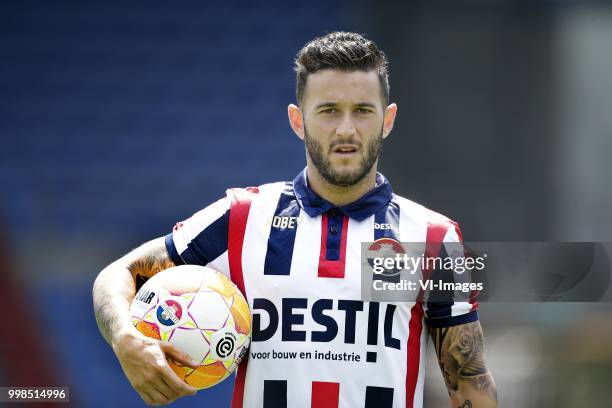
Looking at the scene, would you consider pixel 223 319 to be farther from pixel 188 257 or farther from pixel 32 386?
pixel 32 386

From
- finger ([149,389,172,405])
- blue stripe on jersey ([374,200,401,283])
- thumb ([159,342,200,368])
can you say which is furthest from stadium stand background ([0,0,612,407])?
finger ([149,389,172,405])

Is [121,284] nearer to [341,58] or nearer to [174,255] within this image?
[174,255]

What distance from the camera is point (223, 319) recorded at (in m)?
2.35

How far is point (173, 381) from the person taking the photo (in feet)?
6.95

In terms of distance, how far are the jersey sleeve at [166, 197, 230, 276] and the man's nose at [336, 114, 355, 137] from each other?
387 mm

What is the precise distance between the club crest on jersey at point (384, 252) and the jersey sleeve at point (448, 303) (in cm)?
11

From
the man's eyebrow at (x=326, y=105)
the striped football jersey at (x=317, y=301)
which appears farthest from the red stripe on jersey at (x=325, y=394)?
the man's eyebrow at (x=326, y=105)

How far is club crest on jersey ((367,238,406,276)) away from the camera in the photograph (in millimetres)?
2480

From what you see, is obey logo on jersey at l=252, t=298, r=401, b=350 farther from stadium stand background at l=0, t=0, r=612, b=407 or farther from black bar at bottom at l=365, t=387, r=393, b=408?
stadium stand background at l=0, t=0, r=612, b=407

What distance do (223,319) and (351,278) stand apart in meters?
0.36

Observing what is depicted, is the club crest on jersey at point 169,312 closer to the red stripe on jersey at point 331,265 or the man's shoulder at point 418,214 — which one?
the red stripe on jersey at point 331,265

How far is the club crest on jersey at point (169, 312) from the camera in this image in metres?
2.31

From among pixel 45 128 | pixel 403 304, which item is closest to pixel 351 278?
pixel 403 304

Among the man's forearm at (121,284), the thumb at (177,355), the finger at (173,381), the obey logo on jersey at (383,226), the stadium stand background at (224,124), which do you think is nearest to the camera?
the finger at (173,381)
